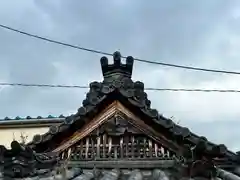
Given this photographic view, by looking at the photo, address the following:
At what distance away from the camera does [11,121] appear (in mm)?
16812

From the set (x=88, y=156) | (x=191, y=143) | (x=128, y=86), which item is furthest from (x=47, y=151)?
(x=191, y=143)

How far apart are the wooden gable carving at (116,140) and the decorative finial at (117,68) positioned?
1.09 meters

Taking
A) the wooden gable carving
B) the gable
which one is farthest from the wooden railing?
the gable

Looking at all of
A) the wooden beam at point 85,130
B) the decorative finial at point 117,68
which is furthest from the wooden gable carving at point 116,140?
the decorative finial at point 117,68

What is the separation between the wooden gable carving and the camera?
734 centimetres

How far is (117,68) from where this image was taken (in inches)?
338

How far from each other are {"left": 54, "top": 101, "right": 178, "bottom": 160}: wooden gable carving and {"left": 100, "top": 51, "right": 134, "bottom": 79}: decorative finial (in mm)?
1092

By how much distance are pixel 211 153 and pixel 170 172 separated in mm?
864

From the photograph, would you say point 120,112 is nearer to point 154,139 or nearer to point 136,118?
point 136,118

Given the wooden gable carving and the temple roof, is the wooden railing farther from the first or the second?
the temple roof

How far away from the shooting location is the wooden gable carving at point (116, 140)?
7.34 meters

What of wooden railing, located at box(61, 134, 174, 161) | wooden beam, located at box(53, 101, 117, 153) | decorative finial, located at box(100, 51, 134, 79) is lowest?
wooden railing, located at box(61, 134, 174, 161)

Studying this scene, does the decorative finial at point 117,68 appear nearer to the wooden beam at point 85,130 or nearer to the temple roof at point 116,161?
the temple roof at point 116,161

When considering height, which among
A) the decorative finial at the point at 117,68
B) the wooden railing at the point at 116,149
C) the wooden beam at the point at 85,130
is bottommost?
the wooden railing at the point at 116,149
